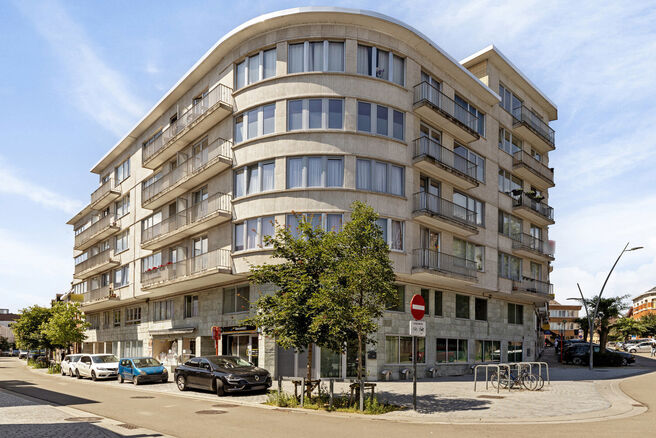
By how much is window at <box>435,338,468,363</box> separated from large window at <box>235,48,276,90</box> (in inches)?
647

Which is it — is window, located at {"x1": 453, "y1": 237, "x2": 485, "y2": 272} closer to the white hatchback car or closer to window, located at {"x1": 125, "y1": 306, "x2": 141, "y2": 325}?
the white hatchback car

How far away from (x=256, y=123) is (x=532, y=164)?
71.6ft

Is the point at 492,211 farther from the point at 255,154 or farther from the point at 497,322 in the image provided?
the point at 255,154

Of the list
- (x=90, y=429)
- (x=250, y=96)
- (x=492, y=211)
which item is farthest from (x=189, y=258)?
(x=90, y=429)

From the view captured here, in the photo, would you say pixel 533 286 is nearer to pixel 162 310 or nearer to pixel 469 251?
pixel 469 251

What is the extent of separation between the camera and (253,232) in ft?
90.9

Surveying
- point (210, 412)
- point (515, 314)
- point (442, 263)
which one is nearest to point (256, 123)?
point (442, 263)

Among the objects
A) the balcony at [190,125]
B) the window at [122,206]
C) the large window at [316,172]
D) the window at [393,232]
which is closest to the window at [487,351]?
the window at [393,232]

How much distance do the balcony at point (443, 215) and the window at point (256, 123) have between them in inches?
307

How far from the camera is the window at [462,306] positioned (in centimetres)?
3359

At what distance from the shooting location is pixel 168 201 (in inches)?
1469

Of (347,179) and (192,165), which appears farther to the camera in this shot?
(192,165)

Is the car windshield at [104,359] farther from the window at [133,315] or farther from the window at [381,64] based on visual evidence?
the window at [381,64]

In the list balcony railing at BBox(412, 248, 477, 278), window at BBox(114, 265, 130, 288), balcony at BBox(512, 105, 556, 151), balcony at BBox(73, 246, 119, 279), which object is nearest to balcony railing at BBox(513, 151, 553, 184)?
balcony at BBox(512, 105, 556, 151)
